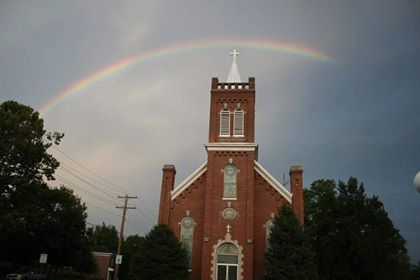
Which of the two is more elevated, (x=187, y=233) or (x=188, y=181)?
(x=188, y=181)

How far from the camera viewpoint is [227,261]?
91.6ft

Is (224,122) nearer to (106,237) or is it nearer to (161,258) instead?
(161,258)

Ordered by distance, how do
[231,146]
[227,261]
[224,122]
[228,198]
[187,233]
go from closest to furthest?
[227,261] < [228,198] < [187,233] < [231,146] < [224,122]

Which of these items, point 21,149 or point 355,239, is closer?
point 21,149

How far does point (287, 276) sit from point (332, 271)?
34.3 feet

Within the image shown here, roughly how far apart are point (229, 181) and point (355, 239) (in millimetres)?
11213

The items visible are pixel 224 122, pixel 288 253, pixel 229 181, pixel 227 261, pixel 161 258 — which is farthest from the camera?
pixel 224 122

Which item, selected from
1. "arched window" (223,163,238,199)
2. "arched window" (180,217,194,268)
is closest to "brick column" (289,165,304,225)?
"arched window" (223,163,238,199)

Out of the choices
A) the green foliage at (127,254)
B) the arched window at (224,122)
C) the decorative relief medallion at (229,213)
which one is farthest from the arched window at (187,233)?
the green foliage at (127,254)

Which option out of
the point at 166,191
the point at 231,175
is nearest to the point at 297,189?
the point at 231,175

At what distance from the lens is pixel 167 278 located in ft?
82.4

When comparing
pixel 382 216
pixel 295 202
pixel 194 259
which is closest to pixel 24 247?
pixel 194 259

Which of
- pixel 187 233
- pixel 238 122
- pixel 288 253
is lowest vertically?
pixel 288 253

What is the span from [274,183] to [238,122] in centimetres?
577
